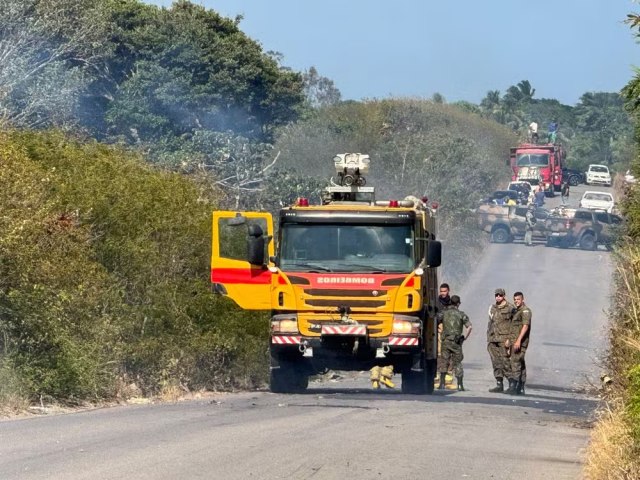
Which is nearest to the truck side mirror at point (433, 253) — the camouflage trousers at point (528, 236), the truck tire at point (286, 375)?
the truck tire at point (286, 375)

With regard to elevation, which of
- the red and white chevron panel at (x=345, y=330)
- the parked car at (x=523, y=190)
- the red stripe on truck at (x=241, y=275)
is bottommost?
the red and white chevron panel at (x=345, y=330)

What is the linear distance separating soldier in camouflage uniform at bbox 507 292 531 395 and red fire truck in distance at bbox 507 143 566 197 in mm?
48485

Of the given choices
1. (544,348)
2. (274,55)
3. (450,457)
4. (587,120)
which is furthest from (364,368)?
(587,120)

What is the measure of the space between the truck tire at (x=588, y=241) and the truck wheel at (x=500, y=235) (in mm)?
3064

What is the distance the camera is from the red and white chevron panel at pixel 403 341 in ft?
61.1

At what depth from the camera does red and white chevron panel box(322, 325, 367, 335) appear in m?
18.6

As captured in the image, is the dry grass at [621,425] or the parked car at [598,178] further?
the parked car at [598,178]

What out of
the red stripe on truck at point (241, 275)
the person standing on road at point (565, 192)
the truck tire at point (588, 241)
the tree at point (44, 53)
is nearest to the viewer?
the red stripe on truck at point (241, 275)

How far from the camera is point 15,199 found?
17.5 metres

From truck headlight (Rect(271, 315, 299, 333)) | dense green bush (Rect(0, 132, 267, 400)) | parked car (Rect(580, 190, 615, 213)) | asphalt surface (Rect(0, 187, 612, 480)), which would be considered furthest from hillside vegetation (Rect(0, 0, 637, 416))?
parked car (Rect(580, 190, 615, 213))

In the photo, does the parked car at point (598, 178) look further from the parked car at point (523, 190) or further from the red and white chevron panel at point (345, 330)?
the red and white chevron panel at point (345, 330)

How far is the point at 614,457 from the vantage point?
400 inches

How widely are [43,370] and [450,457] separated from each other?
673 cm

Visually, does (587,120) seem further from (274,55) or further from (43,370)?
Result: (43,370)
